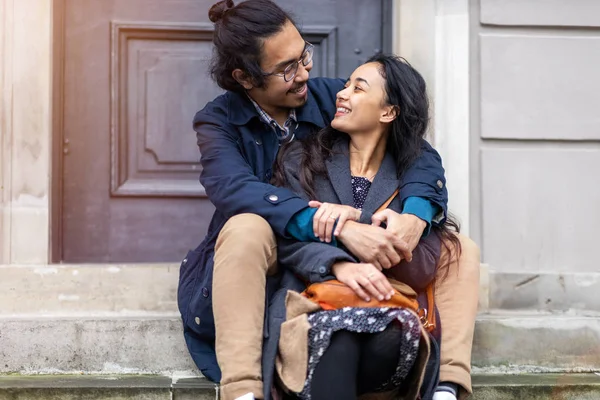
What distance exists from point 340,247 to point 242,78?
774mm

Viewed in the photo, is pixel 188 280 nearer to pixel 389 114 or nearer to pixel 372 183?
pixel 372 183

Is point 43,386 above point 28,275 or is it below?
below

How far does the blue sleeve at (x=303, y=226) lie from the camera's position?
8.63 feet

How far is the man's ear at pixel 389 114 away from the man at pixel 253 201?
0.17m

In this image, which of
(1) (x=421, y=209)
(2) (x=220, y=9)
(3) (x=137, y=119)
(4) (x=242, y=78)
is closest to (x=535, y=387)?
(1) (x=421, y=209)

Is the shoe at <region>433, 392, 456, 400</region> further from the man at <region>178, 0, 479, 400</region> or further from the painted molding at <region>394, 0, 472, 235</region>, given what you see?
the painted molding at <region>394, 0, 472, 235</region>

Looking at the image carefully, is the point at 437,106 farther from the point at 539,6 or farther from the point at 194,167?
the point at 194,167

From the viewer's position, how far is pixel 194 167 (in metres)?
3.91

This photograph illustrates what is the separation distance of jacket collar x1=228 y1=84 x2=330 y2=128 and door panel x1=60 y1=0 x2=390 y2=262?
2.69ft

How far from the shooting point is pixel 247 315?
2.53m

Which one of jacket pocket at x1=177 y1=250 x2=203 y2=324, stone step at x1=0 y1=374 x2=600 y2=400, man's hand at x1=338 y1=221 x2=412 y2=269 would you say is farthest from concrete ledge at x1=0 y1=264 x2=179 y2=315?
man's hand at x1=338 y1=221 x2=412 y2=269

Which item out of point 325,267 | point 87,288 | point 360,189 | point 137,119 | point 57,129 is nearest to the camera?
point 325,267

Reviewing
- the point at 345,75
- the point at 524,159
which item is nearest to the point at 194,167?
the point at 345,75

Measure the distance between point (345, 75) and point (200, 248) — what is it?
1.34 meters
